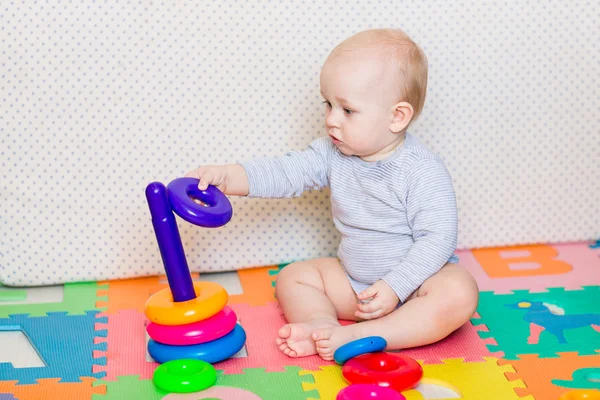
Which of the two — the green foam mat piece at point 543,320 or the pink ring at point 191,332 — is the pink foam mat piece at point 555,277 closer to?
the green foam mat piece at point 543,320

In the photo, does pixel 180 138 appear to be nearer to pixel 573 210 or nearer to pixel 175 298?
pixel 175 298

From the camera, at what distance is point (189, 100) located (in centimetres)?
146

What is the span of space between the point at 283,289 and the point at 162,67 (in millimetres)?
449

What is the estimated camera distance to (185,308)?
1.17 meters

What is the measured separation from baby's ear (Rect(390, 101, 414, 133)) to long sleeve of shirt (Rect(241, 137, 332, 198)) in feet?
0.48

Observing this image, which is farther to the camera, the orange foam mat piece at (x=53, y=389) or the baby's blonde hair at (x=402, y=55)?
the baby's blonde hair at (x=402, y=55)

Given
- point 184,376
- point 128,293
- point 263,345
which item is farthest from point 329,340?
point 128,293

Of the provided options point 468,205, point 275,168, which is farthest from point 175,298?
point 468,205

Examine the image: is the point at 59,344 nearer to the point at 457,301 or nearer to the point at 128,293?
the point at 128,293

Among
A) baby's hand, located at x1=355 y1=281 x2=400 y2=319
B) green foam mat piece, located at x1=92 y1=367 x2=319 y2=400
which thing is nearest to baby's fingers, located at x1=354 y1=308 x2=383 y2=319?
baby's hand, located at x1=355 y1=281 x2=400 y2=319

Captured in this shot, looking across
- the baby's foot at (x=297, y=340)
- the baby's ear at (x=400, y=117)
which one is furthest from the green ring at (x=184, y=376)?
the baby's ear at (x=400, y=117)

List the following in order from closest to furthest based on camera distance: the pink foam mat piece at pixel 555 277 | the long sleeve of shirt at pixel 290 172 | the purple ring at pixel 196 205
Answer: the purple ring at pixel 196 205, the long sleeve of shirt at pixel 290 172, the pink foam mat piece at pixel 555 277

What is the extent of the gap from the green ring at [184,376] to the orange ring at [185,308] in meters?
0.06

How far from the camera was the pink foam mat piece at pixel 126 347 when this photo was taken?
3.87 ft
